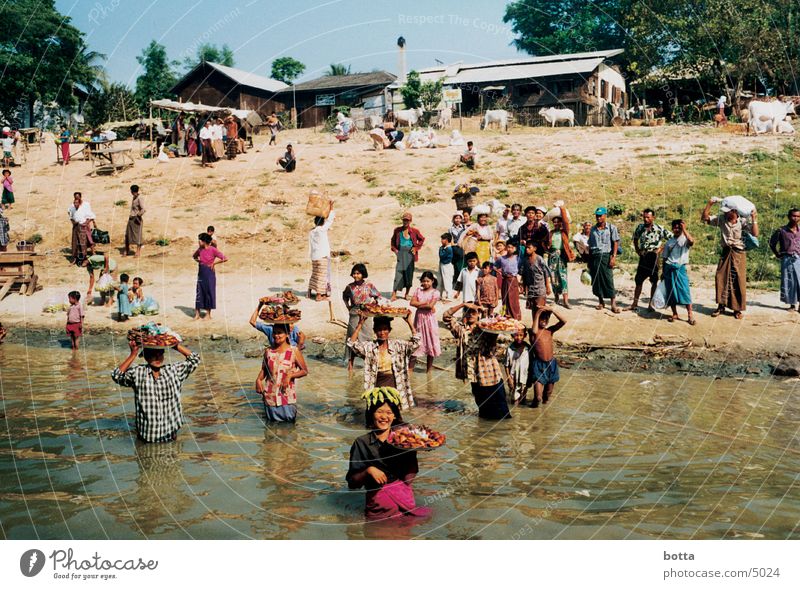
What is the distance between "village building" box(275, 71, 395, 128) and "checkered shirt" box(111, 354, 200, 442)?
1220 inches

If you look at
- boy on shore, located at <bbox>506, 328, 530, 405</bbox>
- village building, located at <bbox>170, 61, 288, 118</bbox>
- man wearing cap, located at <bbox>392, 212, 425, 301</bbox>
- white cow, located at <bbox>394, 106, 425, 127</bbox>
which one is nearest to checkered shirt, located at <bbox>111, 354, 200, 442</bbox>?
boy on shore, located at <bbox>506, 328, 530, 405</bbox>

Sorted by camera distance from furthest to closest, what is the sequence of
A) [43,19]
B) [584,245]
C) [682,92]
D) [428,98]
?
1. [682,92]
2. [428,98]
3. [43,19]
4. [584,245]

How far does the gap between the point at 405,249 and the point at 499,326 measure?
20.5 feet

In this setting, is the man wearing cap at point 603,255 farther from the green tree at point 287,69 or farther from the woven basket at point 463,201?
the green tree at point 287,69

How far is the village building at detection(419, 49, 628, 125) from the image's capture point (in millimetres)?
38719

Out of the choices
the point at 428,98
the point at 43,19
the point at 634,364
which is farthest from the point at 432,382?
the point at 43,19

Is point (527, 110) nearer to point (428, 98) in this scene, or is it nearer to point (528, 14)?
point (428, 98)

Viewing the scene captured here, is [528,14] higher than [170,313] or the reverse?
higher

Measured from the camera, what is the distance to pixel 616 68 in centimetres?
4206

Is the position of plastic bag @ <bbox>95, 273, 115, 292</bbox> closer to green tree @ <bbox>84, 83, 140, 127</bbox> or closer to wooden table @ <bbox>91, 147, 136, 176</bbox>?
wooden table @ <bbox>91, 147, 136, 176</bbox>

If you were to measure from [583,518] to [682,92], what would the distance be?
34.5 metres

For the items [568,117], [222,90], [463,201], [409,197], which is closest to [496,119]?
[568,117]

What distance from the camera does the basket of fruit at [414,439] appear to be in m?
6.90

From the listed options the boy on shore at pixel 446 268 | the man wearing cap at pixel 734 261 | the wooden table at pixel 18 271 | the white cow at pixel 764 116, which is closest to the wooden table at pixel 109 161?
the wooden table at pixel 18 271
